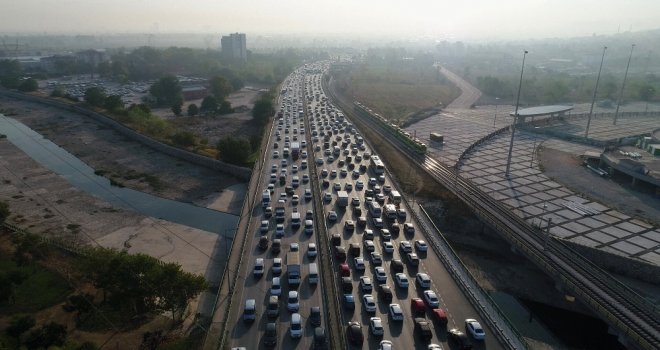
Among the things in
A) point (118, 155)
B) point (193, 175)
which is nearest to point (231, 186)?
point (193, 175)

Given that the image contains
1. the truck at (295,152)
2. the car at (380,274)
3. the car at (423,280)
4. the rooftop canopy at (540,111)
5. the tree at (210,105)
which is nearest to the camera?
the car at (423,280)

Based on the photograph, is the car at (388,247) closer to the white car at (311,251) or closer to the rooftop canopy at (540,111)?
the white car at (311,251)

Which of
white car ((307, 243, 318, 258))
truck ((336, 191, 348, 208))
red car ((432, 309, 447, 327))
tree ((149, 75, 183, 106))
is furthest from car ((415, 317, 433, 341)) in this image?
tree ((149, 75, 183, 106))

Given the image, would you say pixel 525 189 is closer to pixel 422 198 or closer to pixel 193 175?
pixel 422 198

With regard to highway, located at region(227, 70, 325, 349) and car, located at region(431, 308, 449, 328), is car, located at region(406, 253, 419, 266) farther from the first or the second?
highway, located at region(227, 70, 325, 349)

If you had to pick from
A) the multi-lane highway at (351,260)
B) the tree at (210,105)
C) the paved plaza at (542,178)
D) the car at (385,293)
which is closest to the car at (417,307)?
the multi-lane highway at (351,260)
